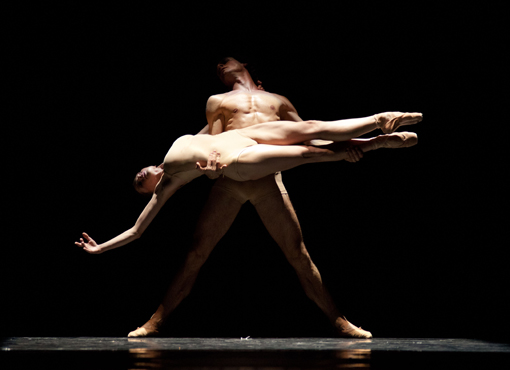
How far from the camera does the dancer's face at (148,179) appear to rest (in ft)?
16.4

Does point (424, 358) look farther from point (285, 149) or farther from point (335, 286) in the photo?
point (335, 286)

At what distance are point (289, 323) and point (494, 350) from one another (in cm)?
233

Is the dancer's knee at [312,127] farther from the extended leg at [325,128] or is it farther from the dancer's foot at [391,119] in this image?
the dancer's foot at [391,119]

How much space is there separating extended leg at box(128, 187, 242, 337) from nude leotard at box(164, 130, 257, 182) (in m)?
0.39

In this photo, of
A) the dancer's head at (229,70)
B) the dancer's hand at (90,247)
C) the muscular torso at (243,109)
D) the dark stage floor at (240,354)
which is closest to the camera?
the dark stage floor at (240,354)

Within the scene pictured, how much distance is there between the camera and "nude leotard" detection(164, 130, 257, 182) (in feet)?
15.1

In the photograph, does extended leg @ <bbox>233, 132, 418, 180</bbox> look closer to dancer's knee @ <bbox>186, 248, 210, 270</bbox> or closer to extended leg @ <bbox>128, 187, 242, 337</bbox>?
extended leg @ <bbox>128, 187, 242, 337</bbox>

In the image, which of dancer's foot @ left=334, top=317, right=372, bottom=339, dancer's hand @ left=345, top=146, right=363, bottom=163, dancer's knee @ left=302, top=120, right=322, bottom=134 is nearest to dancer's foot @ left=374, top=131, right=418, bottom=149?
dancer's hand @ left=345, top=146, right=363, bottom=163

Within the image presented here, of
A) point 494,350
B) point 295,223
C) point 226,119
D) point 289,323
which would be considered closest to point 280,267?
point 289,323

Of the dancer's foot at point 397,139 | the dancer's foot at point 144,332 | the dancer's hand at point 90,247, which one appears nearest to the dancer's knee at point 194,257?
the dancer's foot at point 144,332

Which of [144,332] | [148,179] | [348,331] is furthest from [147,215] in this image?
[348,331]

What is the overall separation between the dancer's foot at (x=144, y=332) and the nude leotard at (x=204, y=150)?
1.14m

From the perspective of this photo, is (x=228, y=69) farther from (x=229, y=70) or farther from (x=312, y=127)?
(x=312, y=127)

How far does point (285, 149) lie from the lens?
4.46 metres
